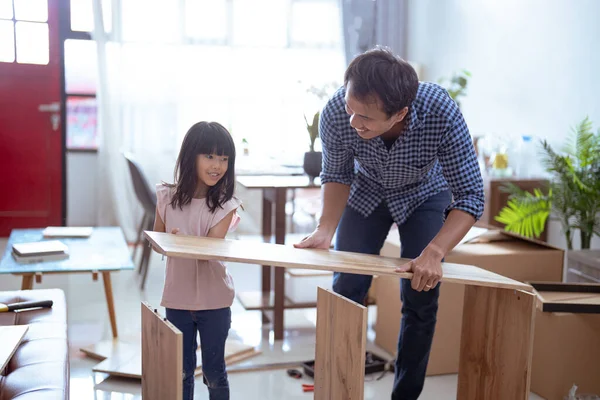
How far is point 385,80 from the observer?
167 cm

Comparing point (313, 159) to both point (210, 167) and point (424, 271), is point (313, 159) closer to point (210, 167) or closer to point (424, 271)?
point (210, 167)

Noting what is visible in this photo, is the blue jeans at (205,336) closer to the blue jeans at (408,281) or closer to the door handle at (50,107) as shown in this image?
the blue jeans at (408,281)

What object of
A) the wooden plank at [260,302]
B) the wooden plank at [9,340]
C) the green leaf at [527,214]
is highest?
the green leaf at [527,214]

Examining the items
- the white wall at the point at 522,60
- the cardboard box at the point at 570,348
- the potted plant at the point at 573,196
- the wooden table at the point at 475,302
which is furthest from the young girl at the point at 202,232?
the white wall at the point at 522,60

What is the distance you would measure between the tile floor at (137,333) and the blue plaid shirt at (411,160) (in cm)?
82

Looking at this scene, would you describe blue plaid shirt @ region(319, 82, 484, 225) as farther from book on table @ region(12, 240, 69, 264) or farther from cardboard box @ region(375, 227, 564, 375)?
book on table @ region(12, 240, 69, 264)

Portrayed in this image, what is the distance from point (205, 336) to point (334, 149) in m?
0.64

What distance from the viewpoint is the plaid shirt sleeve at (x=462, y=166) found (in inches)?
72.7

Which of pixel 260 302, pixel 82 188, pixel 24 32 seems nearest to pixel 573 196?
pixel 260 302

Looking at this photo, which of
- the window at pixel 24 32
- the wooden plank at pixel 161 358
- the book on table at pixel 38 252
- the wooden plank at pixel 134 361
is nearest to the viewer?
the wooden plank at pixel 161 358

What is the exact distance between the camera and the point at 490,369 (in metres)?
2.02

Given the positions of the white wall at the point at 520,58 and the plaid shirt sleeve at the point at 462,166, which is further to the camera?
the white wall at the point at 520,58

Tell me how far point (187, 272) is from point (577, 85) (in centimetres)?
278

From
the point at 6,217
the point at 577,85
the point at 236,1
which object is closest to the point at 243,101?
the point at 236,1
